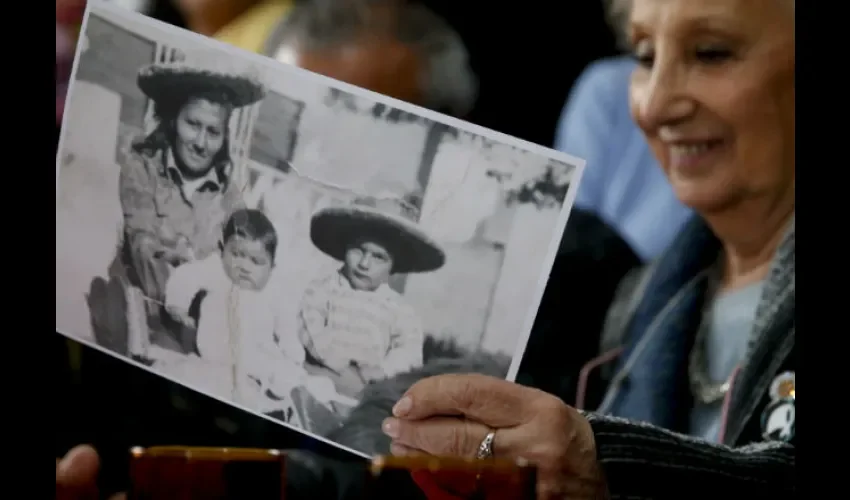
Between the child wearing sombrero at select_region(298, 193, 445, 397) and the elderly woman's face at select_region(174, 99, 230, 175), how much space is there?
9 cm

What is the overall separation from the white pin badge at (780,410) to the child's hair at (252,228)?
0.43 m

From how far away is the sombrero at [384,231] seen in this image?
69 centimetres

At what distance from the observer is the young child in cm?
72

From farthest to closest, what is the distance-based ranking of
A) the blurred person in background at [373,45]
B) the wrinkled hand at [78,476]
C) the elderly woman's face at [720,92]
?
the blurred person in background at [373,45], the elderly woman's face at [720,92], the wrinkled hand at [78,476]

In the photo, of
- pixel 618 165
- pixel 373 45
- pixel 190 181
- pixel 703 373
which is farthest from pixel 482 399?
pixel 618 165

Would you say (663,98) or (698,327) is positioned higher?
(663,98)

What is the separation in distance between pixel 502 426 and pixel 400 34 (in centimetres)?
74

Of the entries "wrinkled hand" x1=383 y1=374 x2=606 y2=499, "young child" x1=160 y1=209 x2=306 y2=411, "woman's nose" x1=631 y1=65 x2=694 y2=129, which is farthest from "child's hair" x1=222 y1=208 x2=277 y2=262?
"woman's nose" x1=631 y1=65 x2=694 y2=129

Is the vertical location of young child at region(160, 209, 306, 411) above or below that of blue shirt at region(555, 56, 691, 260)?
below

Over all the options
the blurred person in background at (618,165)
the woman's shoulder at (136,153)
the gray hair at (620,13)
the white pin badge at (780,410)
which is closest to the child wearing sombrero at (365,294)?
the woman's shoulder at (136,153)

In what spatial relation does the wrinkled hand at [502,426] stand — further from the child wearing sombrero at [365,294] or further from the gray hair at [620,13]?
the gray hair at [620,13]

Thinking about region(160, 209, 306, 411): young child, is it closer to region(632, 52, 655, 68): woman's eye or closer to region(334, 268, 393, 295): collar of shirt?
region(334, 268, 393, 295): collar of shirt

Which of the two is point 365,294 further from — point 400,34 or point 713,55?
point 400,34

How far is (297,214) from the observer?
71 cm
